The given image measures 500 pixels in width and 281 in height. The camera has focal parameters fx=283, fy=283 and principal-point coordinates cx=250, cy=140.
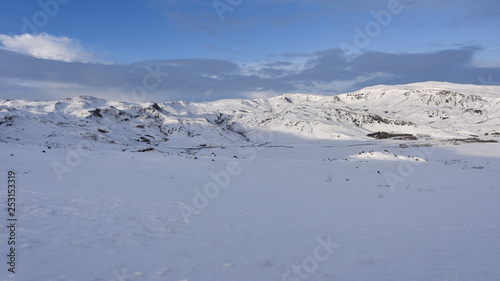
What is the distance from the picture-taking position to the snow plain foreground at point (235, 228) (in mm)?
6016

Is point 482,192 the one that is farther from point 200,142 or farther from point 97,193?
point 200,142

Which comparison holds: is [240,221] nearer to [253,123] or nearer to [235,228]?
[235,228]

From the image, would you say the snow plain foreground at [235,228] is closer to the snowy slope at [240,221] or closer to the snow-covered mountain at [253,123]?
the snowy slope at [240,221]

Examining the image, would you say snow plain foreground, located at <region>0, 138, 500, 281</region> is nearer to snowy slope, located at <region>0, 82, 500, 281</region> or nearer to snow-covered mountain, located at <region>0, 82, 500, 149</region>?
snowy slope, located at <region>0, 82, 500, 281</region>

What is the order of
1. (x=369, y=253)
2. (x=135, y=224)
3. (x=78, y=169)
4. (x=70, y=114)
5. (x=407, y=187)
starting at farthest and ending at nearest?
(x=70, y=114), (x=407, y=187), (x=78, y=169), (x=135, y=224), (x=369, y=253)

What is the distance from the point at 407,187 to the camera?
20750 mm

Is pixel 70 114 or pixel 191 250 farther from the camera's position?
pixel 70 114

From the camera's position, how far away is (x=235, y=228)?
915 centimetres

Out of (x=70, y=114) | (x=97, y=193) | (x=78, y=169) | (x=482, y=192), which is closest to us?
(x=97, y=193)

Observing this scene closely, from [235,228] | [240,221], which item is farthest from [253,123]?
[235,228]

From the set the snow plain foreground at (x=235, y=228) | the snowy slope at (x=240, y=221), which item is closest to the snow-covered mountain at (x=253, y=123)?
the snowy slope at (x=240, y=221)

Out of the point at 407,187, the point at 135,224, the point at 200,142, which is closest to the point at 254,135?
the point at 200,142

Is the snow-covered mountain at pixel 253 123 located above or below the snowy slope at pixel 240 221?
above

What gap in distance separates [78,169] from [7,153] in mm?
6219
